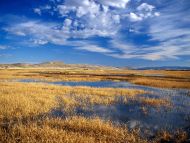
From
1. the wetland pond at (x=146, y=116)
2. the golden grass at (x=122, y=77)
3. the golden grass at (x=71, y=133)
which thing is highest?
the golden grass at (x=122, y=77)

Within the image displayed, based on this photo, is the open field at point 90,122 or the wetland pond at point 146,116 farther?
the wetland pond at point 146,116

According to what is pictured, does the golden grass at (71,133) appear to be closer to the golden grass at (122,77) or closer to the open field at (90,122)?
the open field at (90,122)

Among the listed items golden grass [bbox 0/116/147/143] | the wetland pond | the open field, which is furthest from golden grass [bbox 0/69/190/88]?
golden grass [bbox 0/116/147/143]

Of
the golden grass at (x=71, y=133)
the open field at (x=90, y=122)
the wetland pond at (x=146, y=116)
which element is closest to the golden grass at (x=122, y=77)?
the wetland pond at (x=146, y=116)

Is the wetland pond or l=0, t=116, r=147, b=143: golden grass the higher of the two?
l=0, t=116, r=147, b=143: golden grass

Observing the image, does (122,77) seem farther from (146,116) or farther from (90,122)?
(90,122)

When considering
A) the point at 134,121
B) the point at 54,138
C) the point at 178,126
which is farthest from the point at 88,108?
the point at 54,138

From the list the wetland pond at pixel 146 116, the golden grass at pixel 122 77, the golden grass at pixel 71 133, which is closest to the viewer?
the golden grass at pixel 71 133

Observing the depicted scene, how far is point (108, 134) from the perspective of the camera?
34.3 feet

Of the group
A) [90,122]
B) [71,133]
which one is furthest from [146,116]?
[71,133]

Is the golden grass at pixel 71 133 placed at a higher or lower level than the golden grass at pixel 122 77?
lower

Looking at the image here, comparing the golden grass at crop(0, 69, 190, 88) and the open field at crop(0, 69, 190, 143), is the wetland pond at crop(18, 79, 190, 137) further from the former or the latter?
the golden grass at crop(0, 69, 190, 88)

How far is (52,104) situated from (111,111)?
463 centimetres

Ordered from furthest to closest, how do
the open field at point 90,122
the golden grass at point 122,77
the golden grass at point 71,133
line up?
the golden grass at point 122,77
the open field at point 90,122
the golden grass at point 71,133
